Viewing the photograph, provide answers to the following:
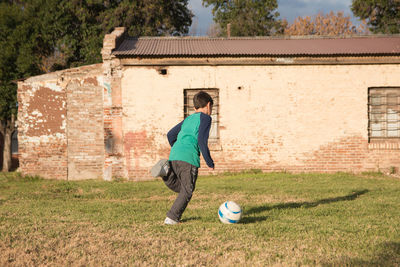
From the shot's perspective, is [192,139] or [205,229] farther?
[192,139]

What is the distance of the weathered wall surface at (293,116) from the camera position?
12.5 meters

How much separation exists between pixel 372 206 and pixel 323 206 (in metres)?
0.82

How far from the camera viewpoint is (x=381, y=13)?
23.5m

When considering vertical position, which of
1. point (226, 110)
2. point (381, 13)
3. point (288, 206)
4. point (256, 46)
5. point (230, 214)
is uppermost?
point (381, 13)

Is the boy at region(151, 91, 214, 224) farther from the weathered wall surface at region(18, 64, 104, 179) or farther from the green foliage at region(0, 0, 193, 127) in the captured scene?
the green foliage at region(0, 0, 193, 127)

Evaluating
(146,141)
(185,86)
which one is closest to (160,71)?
(185,86)

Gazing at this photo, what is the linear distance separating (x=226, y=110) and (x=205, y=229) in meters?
7.95

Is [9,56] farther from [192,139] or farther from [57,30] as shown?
[192,139]

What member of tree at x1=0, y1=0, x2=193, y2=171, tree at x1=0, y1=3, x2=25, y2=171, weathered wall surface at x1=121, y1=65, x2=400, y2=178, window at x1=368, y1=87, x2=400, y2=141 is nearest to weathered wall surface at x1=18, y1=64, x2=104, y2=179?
weathered wall surface at x1=121, y1=65, x2=400, y2=178

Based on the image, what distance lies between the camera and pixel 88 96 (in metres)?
12.7

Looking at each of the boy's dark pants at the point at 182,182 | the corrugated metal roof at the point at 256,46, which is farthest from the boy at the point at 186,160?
the corrugated metal roof at the point at 256,46

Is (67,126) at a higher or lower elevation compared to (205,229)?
higher

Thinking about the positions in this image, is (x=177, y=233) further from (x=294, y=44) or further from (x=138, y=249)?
(x=294, y=44)

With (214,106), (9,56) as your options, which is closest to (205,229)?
(214,106)
